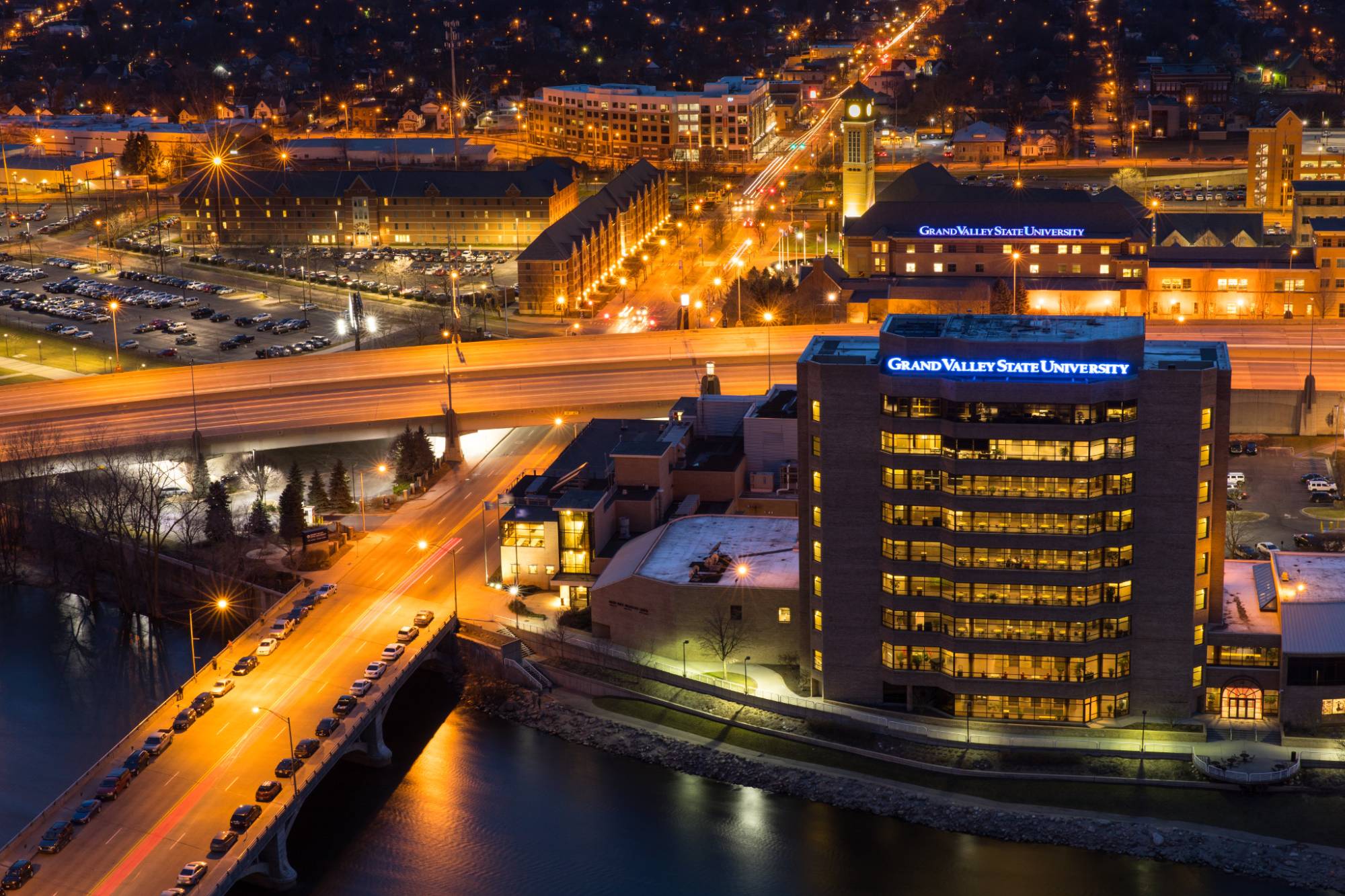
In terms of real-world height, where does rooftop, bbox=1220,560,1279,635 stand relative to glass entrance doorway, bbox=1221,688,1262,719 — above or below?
above

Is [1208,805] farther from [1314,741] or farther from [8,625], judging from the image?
[8,625]

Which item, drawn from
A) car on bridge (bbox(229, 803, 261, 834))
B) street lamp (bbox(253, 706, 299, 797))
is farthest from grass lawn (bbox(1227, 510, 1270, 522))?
car on bridge (bbox(229, 803, 261, 834))

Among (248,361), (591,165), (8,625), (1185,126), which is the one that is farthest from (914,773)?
(1185,126)

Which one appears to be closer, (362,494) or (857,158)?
(362,494)

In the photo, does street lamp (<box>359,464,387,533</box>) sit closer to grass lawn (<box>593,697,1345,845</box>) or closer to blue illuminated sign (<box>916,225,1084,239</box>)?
grass lawn (<box>593,697,1345,845</box>)

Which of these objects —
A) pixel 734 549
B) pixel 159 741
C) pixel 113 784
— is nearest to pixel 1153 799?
pixel 734 549

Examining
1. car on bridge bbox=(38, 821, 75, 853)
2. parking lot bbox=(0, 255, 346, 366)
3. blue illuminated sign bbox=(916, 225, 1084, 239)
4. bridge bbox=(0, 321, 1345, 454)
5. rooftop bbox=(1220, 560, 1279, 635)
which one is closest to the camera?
car on bridge bbox=(38, 821, 75, 853)

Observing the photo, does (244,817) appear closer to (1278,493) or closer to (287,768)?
(287,768)
